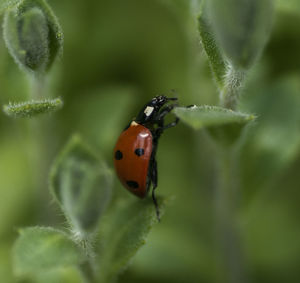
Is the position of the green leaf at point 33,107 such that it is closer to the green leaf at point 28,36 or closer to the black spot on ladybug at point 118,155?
the green leaf at point 28,36

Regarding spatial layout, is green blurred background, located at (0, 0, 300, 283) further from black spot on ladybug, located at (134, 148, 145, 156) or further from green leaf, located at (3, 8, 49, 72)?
green leaf, located at (3, 8, 49, 72)

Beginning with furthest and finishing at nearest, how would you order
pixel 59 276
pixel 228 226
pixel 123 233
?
pixel 228 226 < pixel 59 276 < pixel 123 233

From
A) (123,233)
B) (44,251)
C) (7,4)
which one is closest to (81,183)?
(44,251)

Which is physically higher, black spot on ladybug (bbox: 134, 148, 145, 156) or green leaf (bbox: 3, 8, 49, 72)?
green leaf (bbox: 3, 8, 49, 72)

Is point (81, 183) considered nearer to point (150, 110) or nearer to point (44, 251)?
point (44, 251)

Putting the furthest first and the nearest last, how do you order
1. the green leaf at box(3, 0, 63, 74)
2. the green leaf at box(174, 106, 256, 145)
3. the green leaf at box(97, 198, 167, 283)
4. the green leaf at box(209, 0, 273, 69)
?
the green leaf at box(97, 198, 167, 283) → the green leaf at box(3, 0, 63, 74) → the green leaf at box(174, 106, 256, 145) → the green leaf at box(209, 0, 273, 69)

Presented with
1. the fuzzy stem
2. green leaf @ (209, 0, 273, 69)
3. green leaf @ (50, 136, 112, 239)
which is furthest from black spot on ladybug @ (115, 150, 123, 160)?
green leaf @ (209, 0, 273, 69)

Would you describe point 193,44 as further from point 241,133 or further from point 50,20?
point 50,20
